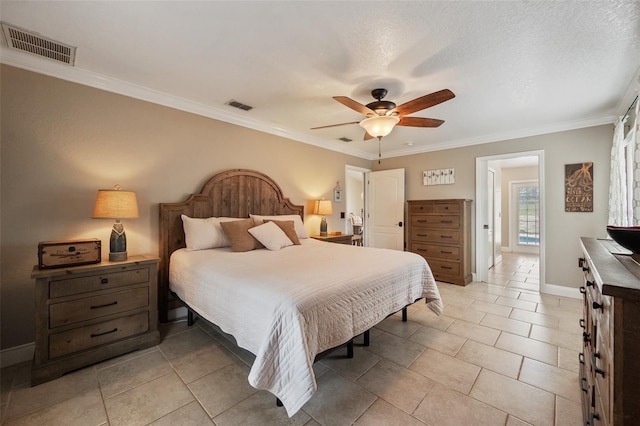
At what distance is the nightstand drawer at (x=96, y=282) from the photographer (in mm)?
1908

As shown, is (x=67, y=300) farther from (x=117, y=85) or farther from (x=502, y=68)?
(x=502, y=68)

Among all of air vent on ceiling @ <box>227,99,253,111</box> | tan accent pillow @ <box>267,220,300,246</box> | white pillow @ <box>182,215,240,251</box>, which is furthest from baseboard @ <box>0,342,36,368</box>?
air vent on ceiling @ <box>227,99,253,111</box>

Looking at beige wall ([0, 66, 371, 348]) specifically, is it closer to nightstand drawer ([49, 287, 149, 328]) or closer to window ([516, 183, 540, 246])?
nightstand drawer ([49, 287, 149, 328])

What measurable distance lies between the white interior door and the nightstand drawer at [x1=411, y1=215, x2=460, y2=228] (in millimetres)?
474

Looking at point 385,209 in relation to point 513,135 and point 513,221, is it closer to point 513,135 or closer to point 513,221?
point 513,135

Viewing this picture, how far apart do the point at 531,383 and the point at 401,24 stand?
267 cm

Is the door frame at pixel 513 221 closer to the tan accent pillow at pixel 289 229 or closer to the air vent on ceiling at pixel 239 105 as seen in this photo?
the tan accent pillow at pixel 289 229

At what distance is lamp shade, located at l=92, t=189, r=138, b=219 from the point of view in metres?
2.22

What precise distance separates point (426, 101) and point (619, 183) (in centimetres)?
237

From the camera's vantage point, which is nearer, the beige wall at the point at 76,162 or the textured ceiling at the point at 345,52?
the textured ceiling at the point at 345,52

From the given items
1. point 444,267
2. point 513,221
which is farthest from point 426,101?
point 513,221

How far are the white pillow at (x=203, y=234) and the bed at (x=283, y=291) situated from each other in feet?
0.36

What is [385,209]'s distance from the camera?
544cm

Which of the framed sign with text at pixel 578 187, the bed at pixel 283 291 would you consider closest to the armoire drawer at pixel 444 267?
the framed sign with text at pixel 578 187
